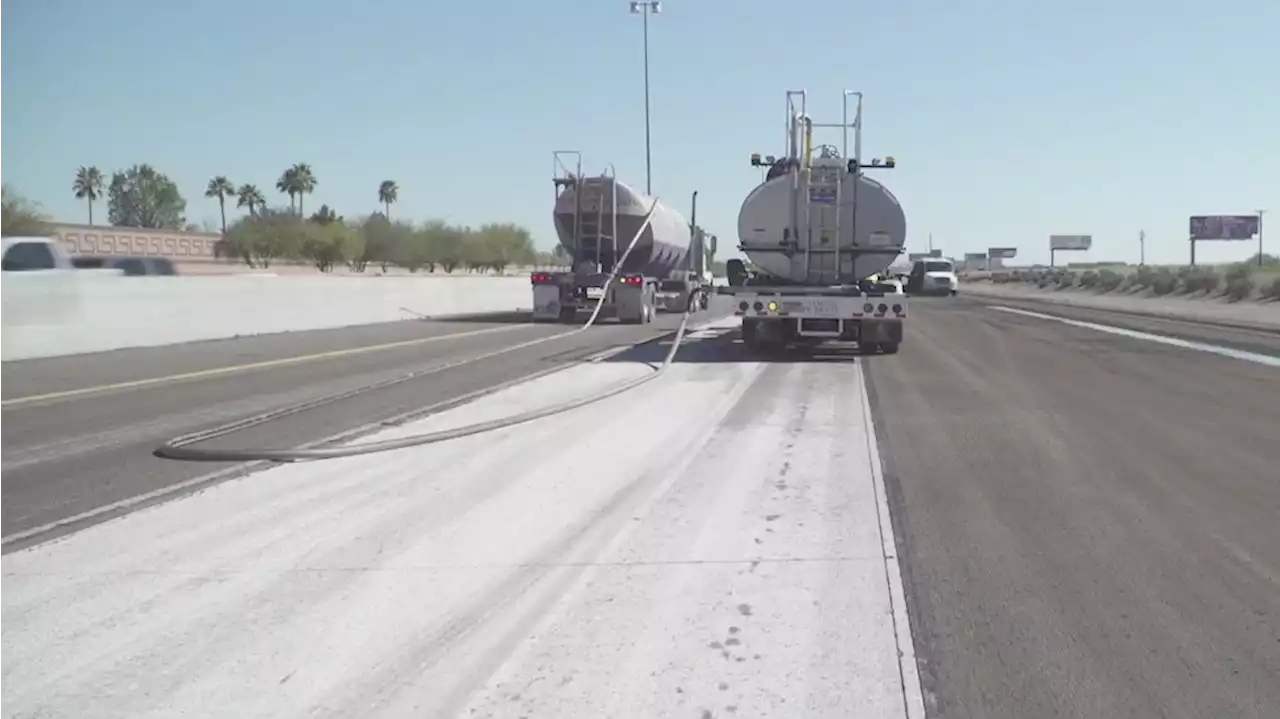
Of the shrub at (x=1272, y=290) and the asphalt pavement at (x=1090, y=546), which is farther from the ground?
the shrub at (x=1272, y=290)

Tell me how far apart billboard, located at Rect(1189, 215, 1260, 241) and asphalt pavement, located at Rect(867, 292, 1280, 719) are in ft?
441

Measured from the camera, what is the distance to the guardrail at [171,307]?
22.6 m

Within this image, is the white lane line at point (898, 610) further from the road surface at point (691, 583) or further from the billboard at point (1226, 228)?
the billboard at point (1226, 228)

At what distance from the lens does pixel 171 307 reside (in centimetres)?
2728

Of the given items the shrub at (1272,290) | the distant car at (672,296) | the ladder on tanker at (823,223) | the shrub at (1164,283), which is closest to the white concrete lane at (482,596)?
the ladder on tanker at (823,223)

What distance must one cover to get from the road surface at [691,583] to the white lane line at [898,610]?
2 cm

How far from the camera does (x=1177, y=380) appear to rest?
61.6 ft

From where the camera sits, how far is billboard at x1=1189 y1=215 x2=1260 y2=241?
13800cm

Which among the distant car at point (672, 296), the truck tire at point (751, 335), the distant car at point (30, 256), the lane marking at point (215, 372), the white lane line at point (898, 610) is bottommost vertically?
the white lane line at point (898, 610)

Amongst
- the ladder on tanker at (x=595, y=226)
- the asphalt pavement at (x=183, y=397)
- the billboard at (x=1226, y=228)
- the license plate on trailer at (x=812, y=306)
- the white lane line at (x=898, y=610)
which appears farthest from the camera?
the billboard at (x=1226, y=228)

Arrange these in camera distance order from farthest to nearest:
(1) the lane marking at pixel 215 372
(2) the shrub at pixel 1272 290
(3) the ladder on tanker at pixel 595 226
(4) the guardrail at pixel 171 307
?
(2) the shrub at pixel 1272 290 → (3) the ladder on tanker at pixel 595 226 → (4) the guardrail at pixel 171 307 → (1) the lane marking at pixel 215 372

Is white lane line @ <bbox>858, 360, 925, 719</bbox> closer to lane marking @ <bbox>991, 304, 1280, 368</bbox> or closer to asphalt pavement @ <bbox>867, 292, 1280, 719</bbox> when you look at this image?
asphalt pavement @ <bbox>867, 292, 1280, 719</bbox>

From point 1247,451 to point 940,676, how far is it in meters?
7.54

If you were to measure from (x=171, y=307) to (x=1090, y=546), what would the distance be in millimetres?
23373
